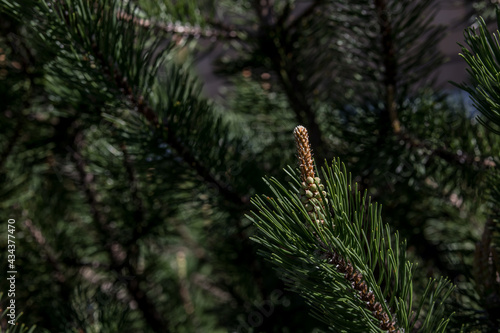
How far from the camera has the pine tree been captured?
1.22ft

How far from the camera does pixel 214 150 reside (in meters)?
0.44

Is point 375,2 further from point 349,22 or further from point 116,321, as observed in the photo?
point 116,321

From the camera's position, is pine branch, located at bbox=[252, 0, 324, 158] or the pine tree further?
pine branch, located at bbox=[252, 0, 324, 158]

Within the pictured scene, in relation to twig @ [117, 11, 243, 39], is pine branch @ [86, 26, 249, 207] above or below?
below

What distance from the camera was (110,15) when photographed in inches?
14.1

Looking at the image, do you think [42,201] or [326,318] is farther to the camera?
[42,201]

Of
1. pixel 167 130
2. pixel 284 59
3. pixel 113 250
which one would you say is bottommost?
pixel 113 250

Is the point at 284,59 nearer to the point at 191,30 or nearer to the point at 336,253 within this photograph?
the point at 191,30

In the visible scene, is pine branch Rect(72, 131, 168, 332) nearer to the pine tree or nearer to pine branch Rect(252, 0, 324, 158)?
the pine tree

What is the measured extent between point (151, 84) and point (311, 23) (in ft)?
0.69

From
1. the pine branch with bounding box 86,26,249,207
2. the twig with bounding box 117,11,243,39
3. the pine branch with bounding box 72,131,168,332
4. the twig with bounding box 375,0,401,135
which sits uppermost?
the twig with bounding box 375,0,401,135

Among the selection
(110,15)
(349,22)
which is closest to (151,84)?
(110,15)

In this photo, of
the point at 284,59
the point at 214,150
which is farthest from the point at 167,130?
the point at 284,59

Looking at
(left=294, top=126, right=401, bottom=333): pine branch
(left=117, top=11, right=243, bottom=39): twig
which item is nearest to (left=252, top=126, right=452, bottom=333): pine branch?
(left=294, top=126, right=401, bottom=333): pine branch
